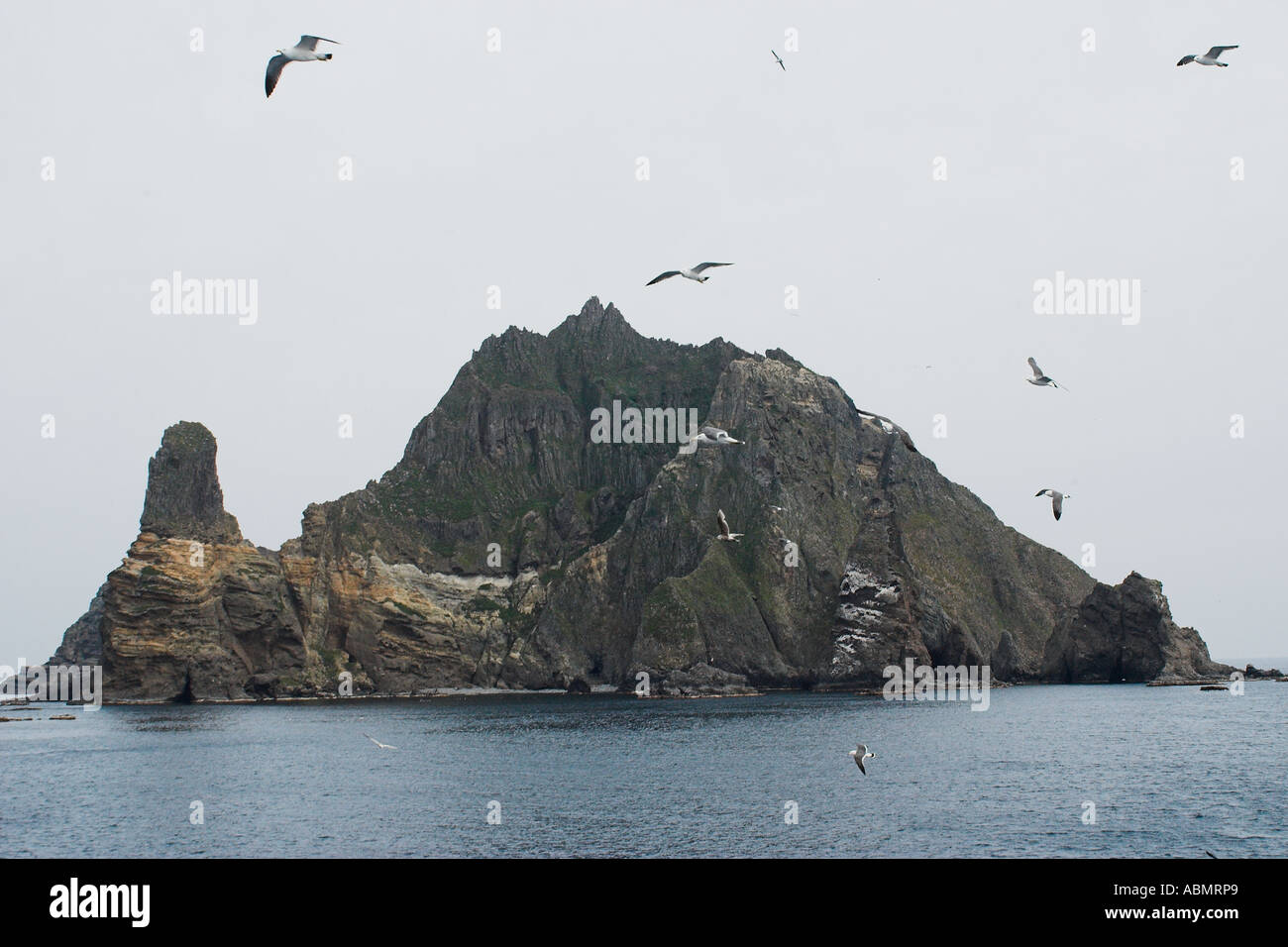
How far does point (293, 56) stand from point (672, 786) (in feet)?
184

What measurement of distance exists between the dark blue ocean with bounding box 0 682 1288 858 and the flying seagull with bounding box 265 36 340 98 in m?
36.6

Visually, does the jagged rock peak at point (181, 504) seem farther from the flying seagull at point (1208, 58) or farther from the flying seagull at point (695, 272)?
the flying seagull at point (1208, 58)

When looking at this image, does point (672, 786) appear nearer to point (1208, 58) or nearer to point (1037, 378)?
point (1037, 378)

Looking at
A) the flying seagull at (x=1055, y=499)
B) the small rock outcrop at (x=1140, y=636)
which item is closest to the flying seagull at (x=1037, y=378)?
the flying seagull at (x=1055, y=499)

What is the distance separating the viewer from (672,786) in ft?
244

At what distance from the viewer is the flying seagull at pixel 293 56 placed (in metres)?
Answer: 28.6

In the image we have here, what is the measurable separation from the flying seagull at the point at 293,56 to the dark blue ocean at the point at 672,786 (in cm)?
3655

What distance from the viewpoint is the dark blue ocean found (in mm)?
55312

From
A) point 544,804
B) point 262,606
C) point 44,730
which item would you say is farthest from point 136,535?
point 544,804

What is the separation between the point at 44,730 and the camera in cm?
14138

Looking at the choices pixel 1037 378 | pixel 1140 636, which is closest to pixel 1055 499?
pixel 1037 378

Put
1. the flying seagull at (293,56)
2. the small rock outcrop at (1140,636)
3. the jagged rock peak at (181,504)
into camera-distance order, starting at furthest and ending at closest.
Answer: the jagged rock peak at (181,504) → the small rock outcrop at (1140,636) → the flying seagull at (293,56)
